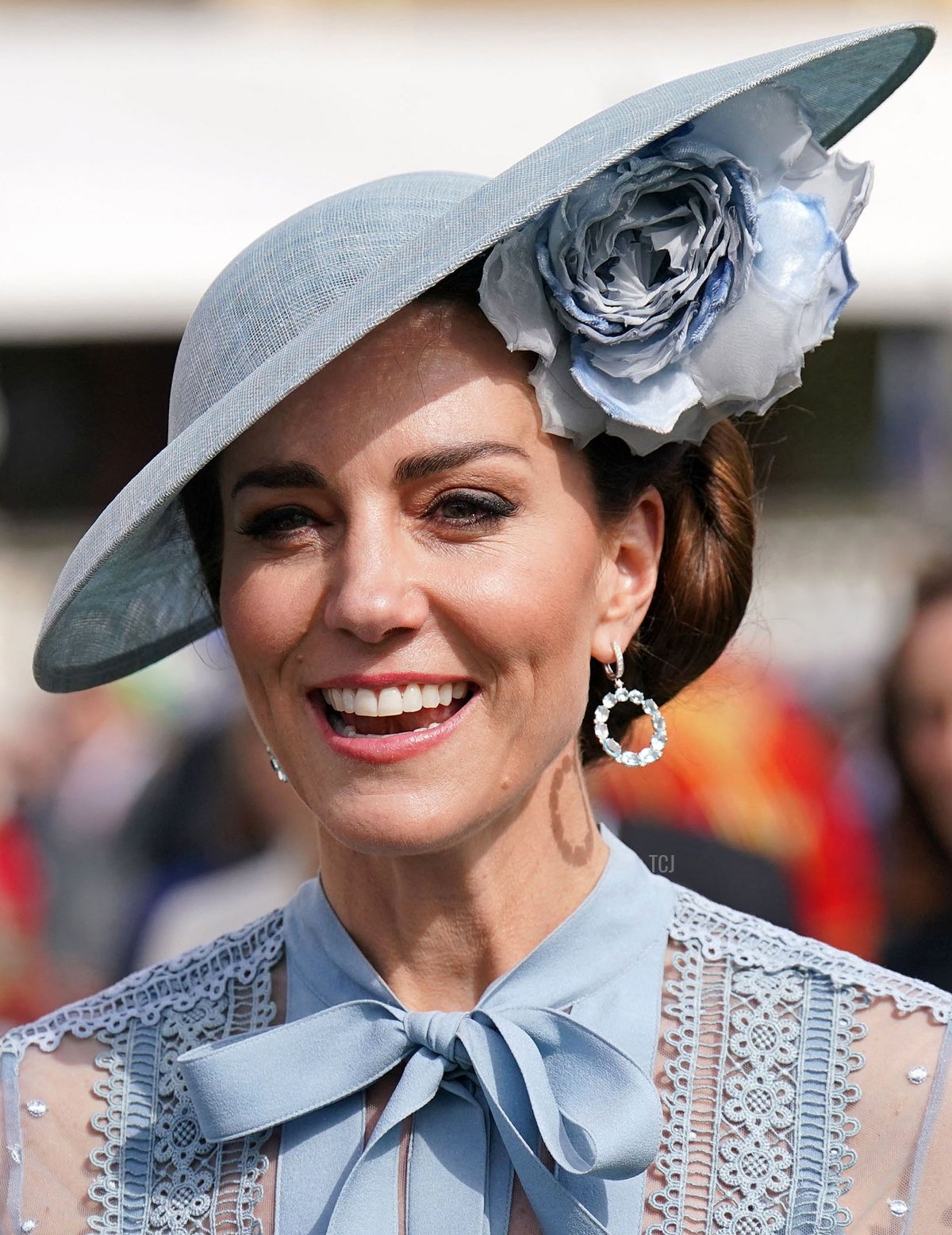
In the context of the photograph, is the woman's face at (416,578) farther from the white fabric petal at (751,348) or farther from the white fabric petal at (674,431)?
the white fabric petal at (751,348)

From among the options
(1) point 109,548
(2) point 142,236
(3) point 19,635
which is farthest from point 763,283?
(3) point 19,635

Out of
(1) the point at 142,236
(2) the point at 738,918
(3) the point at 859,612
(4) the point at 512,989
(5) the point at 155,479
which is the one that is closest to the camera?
(5) the point at 155,479

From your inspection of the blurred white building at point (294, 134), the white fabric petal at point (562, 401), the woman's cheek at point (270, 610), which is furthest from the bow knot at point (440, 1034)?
the blurred white building at point (294, 134)

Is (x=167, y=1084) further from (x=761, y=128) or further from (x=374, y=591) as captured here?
(x=761, y=128)

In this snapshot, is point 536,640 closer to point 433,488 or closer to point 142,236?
point 433,488

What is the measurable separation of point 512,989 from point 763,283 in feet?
3.08

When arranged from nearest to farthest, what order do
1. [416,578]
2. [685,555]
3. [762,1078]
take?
[416,578], [762,1078], [685,555]

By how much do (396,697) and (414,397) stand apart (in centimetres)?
36

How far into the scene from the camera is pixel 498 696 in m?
2.05

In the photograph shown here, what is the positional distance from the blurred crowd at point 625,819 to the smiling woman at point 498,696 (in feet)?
2.30

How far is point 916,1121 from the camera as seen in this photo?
A: 6.65 ft

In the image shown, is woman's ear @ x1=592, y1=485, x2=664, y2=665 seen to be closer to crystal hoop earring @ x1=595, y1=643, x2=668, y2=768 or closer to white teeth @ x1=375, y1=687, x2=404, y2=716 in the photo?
crystal hoop earring @ x1=595, y1=643, x2=668, y2=768

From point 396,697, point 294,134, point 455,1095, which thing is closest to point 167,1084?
point 455,1095

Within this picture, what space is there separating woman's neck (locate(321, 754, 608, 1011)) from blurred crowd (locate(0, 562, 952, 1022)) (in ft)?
Answer: 1.94
